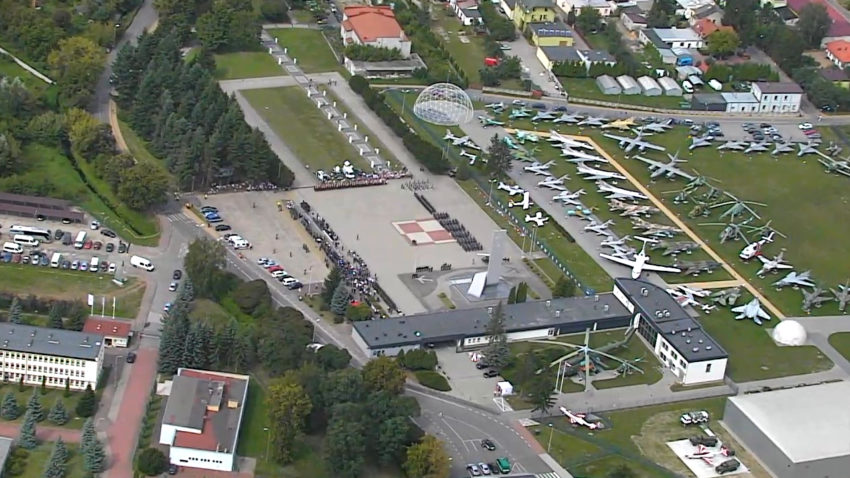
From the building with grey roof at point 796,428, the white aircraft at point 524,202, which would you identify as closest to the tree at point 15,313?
the white aircraft at point 524,202

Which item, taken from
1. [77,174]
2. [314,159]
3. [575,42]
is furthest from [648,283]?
[575,42]

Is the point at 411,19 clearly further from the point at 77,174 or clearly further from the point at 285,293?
the point at 285,293

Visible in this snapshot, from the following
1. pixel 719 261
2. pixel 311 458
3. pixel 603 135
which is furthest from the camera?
pixel 603 135

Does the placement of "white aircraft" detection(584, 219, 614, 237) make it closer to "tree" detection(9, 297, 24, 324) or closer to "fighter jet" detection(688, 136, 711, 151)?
"fighter jet" detection(688, 136, 711, 151)

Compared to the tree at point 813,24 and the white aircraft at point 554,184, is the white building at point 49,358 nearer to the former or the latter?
the white aircraft at point 554,184

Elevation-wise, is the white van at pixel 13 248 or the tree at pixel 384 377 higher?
the tree at pixel 384 377

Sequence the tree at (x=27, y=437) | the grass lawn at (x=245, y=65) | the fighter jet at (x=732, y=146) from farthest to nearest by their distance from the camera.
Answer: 1. the grass lawn at (x=245, y=65)
2. the fighter jet at (x=732, y=146)
3. the tree at (x=27, y=437)

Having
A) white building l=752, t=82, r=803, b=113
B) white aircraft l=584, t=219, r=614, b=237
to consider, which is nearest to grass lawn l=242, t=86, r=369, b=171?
white aircraft l=584, t=219, r=614, b=237
